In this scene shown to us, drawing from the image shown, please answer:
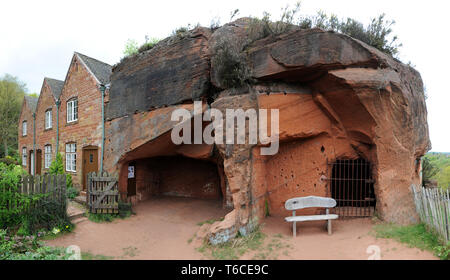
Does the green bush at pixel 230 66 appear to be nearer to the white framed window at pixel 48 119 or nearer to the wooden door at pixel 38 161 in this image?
the white framed window at pixel 48 119

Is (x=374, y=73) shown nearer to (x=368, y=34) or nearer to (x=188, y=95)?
(x=368, y=34)

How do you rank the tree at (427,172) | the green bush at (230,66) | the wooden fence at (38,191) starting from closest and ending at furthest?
1. the wooden fence at (38,191)
2. the green bush at (230,66)
3. the tree at (427,172)

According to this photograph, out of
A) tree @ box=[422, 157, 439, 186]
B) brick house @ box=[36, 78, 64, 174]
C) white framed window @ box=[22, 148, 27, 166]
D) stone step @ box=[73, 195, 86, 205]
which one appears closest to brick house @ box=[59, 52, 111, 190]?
stone step @ box=[73, 195, 86, 205]

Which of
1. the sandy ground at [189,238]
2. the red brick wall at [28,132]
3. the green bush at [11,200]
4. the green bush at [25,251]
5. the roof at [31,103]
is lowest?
the sandy ground at [189,238]

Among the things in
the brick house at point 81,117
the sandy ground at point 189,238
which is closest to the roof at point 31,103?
the brick house at point 81,117

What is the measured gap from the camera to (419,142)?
6820mm

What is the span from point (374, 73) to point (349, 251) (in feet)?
14.0

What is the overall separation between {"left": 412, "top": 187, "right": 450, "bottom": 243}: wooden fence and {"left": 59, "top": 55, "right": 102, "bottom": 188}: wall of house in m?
10.8

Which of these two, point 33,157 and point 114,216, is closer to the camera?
point 114,216

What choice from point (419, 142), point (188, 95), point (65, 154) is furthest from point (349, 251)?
point (65, 154)

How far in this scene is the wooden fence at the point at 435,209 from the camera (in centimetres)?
446

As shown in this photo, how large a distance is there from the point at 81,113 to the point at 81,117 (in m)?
0.22

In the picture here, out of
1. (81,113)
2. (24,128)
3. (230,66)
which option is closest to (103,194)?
(81,113)

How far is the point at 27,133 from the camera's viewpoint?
1706 cm
